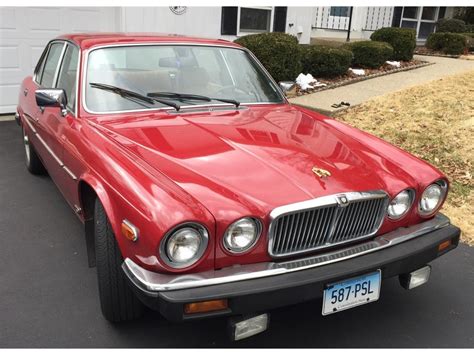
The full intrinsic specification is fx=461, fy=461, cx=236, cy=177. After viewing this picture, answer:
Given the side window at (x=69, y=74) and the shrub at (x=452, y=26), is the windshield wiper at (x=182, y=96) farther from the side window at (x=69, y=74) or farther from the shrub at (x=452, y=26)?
the shrub at (x=452, y=26)

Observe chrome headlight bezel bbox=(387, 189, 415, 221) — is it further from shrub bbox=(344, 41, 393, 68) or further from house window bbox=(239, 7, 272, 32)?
shrub bbox=(344, 41, 393, 68)

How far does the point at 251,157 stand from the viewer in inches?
103

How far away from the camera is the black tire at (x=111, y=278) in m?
2.47

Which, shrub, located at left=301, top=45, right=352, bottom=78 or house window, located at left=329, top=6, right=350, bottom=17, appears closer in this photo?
shrub, located at left=301, top=45, right=352, bottom=78

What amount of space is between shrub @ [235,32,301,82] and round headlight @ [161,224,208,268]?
6.91 metres

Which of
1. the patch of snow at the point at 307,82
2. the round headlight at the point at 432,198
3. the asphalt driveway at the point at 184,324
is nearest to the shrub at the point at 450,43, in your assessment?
the patch of snow at the point at 307,82

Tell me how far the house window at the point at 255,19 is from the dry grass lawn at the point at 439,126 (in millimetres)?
3706

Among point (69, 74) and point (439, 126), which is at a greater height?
point (69, 74)

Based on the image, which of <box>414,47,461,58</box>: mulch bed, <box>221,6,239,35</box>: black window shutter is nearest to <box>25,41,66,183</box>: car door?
<box>221,6,239,35</box>: black window shutter

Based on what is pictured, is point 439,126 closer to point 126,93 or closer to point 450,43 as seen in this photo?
point 126,93

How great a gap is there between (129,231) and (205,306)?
0.50 meters

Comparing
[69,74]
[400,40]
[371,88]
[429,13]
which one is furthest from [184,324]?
[429,13]

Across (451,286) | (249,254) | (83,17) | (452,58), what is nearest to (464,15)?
(452,58)

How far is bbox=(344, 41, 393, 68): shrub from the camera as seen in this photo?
10.6m
